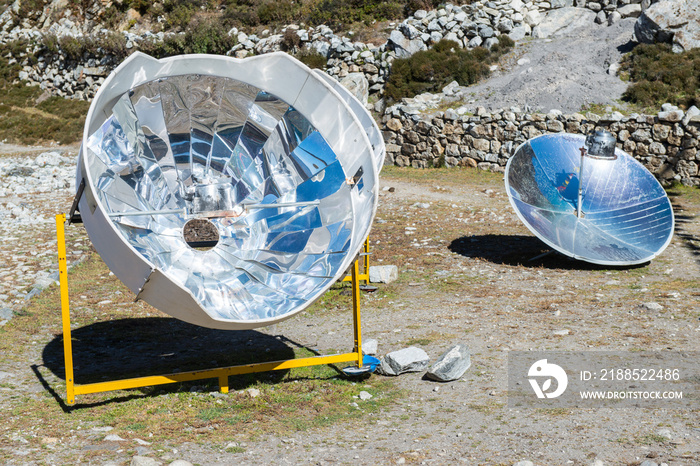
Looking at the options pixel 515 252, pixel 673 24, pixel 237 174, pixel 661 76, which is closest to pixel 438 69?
pixel 661 76

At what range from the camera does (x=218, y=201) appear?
17.5ft

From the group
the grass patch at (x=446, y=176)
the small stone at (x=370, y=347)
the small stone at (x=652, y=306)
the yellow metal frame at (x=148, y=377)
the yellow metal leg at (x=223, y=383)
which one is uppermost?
the yellow metal frame at (x=148, y=377)

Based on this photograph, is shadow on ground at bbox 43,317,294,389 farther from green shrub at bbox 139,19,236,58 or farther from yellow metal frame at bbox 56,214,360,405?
green shrub at bbox 139,19,236,58

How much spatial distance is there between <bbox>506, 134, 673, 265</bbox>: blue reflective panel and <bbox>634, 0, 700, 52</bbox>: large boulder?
33.7 feet

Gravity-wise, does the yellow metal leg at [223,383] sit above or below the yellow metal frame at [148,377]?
below

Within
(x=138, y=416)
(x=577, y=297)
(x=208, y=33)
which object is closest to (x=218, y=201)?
(x=138, y=416)

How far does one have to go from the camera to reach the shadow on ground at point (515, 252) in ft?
28.7

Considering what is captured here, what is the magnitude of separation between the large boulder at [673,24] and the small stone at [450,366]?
15.4 metres

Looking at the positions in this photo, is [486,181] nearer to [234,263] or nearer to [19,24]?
[234,263]

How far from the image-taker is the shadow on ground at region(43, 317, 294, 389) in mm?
5543

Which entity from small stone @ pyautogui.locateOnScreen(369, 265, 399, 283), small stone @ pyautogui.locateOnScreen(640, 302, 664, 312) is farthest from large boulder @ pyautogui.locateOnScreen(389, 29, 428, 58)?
small stone @ pyautogui.locateOnScreen(640, 302, 664, 312)

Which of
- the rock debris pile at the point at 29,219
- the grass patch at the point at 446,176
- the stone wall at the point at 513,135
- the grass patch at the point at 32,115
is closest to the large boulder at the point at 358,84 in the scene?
the stone wall at the point at 513,135

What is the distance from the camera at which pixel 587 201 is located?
8.98 metres

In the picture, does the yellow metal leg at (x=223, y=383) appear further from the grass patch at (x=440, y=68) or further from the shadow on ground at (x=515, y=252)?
the grass patch at (x=440, y=68)
